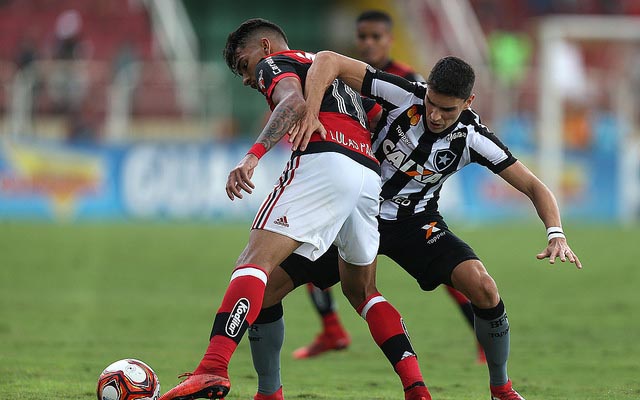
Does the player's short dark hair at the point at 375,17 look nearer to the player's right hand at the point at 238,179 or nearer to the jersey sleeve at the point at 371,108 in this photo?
the jersey sleeve at the point at 371,108

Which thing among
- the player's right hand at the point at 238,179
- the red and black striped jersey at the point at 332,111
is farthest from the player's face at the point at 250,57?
the player's right hand at the point at 238,179

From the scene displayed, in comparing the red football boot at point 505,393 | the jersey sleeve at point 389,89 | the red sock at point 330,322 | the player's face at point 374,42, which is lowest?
the red football boot at point 505,393

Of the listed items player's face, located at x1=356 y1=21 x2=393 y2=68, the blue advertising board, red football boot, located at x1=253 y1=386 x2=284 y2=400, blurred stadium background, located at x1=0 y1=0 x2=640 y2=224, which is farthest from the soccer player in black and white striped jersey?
the blue advertising board

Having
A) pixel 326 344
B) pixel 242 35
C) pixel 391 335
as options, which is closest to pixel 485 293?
pixel 391 335

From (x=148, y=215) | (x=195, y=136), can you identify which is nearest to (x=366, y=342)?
(x=148, y=215)

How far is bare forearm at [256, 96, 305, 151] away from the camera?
553 cm

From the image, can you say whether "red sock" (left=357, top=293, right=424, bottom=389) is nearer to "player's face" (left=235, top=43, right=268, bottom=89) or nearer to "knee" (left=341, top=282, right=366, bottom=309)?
"knee" (left=341, top=282, right=366, bottom=309)

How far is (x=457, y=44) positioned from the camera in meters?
27.3

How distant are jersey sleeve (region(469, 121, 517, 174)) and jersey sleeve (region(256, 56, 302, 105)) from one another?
1.04 meters

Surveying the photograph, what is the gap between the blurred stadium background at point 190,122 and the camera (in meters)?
21.3

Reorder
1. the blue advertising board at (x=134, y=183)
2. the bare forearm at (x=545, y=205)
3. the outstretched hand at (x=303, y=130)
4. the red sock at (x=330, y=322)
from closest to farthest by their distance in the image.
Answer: the outstretched hand at (x=303, y=130) → the bare forearm at (x=545, y=205) → the red sock at (x=330, y=322) → the blue advertising board at (x=134, y=183)

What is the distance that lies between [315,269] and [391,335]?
1.92 ft

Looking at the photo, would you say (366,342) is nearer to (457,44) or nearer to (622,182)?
(622,182)

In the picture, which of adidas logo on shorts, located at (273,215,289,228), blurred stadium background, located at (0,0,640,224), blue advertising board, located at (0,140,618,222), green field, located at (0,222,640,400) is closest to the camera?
adidas logo on shorts, located at (273,215,289,228)
